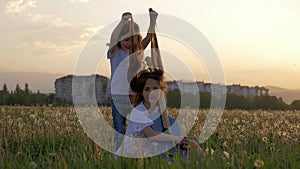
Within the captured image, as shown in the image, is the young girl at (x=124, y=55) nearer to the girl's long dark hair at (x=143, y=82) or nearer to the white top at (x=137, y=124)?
the girl's long dark hair at (x=143, y=82)

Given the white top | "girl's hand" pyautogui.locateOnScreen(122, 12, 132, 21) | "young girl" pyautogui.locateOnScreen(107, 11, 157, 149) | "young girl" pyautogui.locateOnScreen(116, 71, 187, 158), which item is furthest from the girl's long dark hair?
"girl's hand" pyautogui.locateOnScreen(122, 12, 132, 21)

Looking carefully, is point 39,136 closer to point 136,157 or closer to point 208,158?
point 136,157

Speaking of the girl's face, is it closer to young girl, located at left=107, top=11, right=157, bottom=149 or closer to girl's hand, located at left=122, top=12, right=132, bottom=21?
young girl, located at left=107, top=11, right=157, bottom=149

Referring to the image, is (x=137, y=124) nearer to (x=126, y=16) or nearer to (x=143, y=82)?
(x=143, y=82)

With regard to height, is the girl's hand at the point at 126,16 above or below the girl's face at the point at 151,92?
above

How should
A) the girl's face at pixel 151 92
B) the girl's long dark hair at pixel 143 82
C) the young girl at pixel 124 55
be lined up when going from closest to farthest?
1. the girl's face at pixel 151 92
2. the girl's long dark hair at pixel 143 82
3. the young girl at pixel 124 55

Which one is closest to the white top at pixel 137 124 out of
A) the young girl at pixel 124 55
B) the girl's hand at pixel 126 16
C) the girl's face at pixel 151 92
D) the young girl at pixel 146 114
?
the young girl at pixel 146 114

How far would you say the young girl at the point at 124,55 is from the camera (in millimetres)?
7332

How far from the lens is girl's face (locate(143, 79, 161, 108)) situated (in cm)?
643

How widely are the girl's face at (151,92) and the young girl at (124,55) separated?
2.69 ft

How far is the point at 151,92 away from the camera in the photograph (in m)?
6.43

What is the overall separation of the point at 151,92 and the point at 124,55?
1.16m

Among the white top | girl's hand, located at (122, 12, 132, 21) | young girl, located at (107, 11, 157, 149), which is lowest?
the white top

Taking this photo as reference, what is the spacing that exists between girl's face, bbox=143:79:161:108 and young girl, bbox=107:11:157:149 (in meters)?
Answer: 0.82
